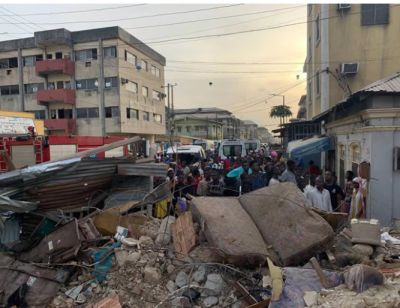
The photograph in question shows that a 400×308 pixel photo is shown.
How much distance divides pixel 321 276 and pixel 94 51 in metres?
38.6

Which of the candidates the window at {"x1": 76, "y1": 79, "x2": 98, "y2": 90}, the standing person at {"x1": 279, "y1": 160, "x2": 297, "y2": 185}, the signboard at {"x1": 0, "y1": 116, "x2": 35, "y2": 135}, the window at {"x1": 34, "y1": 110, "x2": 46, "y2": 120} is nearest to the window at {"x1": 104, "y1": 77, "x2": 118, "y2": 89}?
the window at {"x1": 76, "y1": 79, "x2": 98, "y2": 90}

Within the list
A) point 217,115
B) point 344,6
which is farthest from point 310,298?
point 217,115

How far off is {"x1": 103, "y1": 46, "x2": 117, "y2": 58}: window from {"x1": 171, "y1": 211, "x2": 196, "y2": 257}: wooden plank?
34.8 m

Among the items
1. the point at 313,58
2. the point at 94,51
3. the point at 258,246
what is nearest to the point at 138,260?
the point at 258,246

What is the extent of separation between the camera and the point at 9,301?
4996mm

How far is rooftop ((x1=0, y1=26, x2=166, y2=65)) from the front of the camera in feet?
122

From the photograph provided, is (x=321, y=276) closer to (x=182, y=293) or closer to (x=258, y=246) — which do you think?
(x=258, y=246)


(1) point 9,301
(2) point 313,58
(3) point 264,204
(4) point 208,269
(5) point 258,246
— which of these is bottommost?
(1) point 9,301

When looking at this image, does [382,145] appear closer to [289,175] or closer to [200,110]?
[289,175]

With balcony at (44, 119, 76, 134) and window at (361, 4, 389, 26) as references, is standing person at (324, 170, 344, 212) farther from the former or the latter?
balcony at (44, 119, 76, 134)

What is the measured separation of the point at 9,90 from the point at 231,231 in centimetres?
4458

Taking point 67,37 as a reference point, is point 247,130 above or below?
below

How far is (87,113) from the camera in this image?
39062mm

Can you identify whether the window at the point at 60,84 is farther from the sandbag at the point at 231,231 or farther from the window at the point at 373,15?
the sandbag at the point at 231,231
